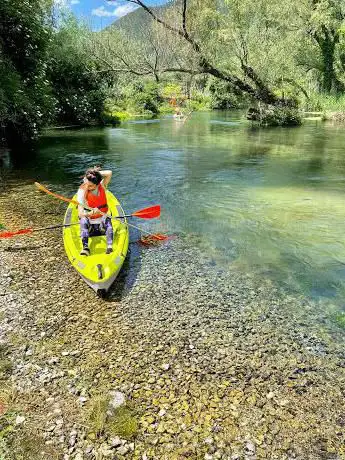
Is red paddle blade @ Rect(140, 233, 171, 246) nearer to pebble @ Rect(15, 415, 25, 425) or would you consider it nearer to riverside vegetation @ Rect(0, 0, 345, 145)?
pebble @ Rect(15, 415, 25, 425)

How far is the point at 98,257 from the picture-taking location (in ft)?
21.9

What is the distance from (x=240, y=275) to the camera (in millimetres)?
6918

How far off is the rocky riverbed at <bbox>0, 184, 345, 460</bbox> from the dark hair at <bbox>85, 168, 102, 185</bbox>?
5.31ft

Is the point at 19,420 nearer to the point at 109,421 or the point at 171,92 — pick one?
the point at 109,421

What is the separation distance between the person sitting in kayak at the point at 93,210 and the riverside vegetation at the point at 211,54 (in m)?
12.3

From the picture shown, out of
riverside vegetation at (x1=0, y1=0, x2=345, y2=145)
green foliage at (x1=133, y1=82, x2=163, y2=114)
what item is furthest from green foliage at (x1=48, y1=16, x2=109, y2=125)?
green foliage at (x1=133, y1=82, x2=163, y2=114)

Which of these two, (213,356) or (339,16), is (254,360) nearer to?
(213,356)

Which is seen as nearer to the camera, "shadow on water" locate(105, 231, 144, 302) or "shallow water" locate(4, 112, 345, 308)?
"shadow on water" locate(105, 231, 144, 302)

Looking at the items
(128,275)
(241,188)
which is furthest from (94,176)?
(241,188)

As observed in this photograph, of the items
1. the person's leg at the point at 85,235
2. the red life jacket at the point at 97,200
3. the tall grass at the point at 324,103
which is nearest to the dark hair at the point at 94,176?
the red life jacket at the point at 97,200

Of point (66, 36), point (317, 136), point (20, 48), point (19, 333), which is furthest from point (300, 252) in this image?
point (66, 36)

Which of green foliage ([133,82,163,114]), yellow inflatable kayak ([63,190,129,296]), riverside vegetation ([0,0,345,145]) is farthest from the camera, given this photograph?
green foliage ([133,82,163,114])

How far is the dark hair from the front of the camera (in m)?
7.06

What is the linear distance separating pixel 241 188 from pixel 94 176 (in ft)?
21.8
